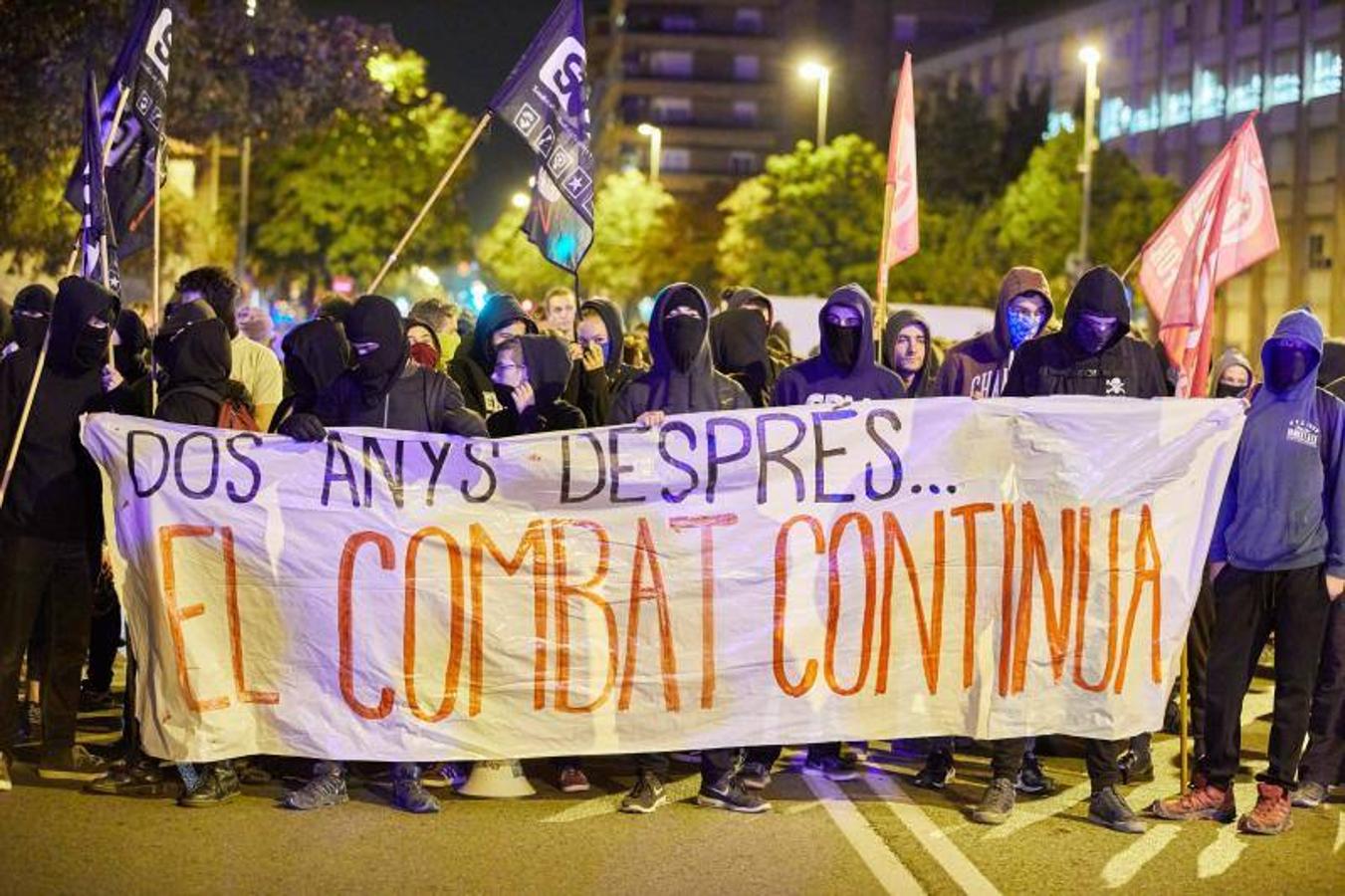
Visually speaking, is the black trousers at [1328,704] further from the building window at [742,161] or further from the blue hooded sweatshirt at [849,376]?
the building window at [742,161]

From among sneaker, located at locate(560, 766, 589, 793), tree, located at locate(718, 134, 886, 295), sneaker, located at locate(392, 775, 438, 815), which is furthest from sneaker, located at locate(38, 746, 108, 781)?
tree, located at locate(718, 134, 886, 295)

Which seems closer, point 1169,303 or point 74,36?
point 1169,303

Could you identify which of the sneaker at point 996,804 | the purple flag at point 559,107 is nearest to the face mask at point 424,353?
the purple flag at point 559,107

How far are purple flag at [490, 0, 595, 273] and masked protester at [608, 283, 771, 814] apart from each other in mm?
2896

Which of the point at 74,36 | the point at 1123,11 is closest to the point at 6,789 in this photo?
the point at 74,36

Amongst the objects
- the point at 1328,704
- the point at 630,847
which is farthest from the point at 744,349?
the point at 630,847

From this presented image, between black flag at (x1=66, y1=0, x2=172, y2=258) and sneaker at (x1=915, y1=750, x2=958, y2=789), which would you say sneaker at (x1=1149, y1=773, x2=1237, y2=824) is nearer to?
sneaker at (x1=915, y1=750, x2=958, y2=789)

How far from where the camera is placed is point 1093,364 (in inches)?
336

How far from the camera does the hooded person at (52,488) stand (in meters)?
8.08

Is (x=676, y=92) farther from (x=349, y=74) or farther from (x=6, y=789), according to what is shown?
(x=6, y=789)

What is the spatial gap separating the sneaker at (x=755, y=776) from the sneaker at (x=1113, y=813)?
135 centimetres

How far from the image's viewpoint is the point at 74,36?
810 inches

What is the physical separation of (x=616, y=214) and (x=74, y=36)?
210ft

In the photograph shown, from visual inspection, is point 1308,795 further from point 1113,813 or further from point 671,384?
point 671,384
